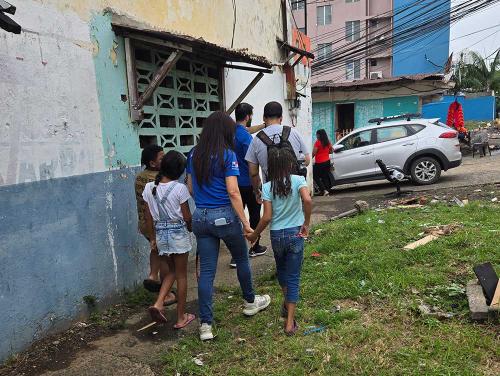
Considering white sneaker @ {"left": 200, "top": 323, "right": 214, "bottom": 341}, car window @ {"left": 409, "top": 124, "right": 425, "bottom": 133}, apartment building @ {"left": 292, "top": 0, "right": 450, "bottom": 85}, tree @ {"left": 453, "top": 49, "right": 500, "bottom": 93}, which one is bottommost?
white sneaker @ {"left": 200, "top": 323, "right": 214, "bottom": 341}

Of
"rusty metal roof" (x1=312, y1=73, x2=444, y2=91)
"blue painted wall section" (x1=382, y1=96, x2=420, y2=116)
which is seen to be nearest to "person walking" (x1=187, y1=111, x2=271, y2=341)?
"rusty metal roof" (x1=312, y1=73, x2=444, y2=91)

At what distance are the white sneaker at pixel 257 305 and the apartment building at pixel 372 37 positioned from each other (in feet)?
92.9

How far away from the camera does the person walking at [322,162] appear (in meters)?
9.00

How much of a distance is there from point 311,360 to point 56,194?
2417mm

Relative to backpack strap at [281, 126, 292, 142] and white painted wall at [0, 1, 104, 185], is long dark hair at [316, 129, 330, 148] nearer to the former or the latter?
backpack strap at [281, 126, 292, 142]

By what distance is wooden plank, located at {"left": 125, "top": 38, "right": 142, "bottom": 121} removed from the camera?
424 centimetres

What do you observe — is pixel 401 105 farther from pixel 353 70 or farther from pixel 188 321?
pixel 353 70

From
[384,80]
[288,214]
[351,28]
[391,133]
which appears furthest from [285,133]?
[351,28]

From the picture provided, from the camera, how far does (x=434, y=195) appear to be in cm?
→ 793

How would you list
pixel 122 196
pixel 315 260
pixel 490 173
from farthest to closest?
pixel 490 173
pixel 315 260
pixel 122 196

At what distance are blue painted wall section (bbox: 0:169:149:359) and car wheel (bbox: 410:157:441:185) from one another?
7243 mm

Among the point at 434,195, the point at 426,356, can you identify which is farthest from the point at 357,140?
the point at 426,356

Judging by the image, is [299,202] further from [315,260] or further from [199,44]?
[199,44]

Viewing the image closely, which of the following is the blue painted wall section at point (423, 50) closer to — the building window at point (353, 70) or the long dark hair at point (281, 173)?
the building window at point (353, 70)
